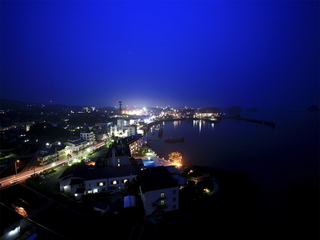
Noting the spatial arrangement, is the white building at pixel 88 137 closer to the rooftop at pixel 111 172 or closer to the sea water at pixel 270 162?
the sea water at pixel 270 162

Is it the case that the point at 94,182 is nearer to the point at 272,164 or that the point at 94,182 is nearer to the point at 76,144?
the point at 76,144

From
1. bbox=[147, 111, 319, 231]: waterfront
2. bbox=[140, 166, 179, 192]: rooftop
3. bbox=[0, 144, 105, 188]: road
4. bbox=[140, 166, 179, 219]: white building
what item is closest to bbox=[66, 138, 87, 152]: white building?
bbox=[0, 144, 105, 188]: road

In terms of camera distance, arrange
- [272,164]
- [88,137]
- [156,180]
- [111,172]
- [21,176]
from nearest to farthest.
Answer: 1. [156,180]
2. [111,172]
3. [21,176]
4. [272,164]
5. [88,137]

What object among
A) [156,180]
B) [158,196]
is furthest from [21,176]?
[158,196]

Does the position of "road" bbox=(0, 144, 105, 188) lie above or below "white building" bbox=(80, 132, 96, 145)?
below

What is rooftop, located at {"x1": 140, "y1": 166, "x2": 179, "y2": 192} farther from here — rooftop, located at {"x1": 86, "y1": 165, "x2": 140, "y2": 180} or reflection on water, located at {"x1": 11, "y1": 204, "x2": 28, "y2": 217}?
reflection on water, located at {"x1": 11, "y1": 204, "x2": 28, "y2": 217}

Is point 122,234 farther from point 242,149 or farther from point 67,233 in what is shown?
point 242,149

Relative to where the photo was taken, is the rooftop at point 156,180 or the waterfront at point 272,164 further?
the waterfront at point 272,164

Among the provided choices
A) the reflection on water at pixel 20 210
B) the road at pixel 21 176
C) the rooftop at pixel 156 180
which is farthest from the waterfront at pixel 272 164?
the reflection on water at pixel 20 210

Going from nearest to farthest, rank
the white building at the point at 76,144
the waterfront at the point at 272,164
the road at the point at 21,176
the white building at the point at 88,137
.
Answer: the waterfront at the point at 272,164, the road at the point at 21,176, the white building at the point at 76,144, the white building at the point at 88,137
